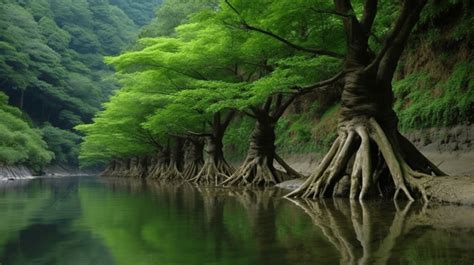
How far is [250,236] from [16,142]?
31.1m

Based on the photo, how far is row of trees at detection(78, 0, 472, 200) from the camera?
8.17m

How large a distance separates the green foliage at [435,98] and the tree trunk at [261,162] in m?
3.95

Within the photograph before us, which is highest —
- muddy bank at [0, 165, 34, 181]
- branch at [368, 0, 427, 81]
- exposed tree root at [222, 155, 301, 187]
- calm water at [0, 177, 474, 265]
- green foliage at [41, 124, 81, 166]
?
green foliage at [41, 124, 81, 166]

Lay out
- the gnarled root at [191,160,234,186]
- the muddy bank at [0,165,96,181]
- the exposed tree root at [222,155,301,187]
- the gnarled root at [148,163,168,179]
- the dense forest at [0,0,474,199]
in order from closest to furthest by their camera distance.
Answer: the dense forest at [0,0,474,199] → the exposed tree root at [222,155,301,187] → the gnarled root at [191,160,234,186] → the gnarled root at [148,163,168,179] → the muddy bank at [0,165,96,181]

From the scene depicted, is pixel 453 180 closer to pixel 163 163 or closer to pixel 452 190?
pixel 452 190

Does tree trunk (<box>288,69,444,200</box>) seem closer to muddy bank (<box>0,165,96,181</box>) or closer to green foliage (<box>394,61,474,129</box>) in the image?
green foliage (<box>394,61,474,129</box>)

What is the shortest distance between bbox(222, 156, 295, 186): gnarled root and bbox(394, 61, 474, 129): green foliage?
3995 millimetres

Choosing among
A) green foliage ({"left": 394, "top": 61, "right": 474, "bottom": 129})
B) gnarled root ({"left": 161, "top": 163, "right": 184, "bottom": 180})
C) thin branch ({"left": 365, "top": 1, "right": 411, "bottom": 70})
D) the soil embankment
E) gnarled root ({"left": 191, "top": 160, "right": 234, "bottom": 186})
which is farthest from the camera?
gnarled root ({"left": 161, "top": 163, "right": 184, "bottom": 180})

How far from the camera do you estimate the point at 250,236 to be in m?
4.22

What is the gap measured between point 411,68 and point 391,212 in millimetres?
9093

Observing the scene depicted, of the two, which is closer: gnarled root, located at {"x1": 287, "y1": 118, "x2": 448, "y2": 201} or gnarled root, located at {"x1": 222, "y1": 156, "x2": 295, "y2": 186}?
gnarled root, located at {"x1": 287, "y1": 118, "x2": 448, "y2": 201}

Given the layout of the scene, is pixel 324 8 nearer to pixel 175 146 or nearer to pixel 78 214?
pixel 78 214

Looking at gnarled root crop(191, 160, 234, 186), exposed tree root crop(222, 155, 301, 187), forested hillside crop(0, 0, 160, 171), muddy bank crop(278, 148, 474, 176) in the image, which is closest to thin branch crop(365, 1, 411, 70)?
muddy bank crop(278, 148, 474, 176)

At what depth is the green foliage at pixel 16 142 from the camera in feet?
95.8
